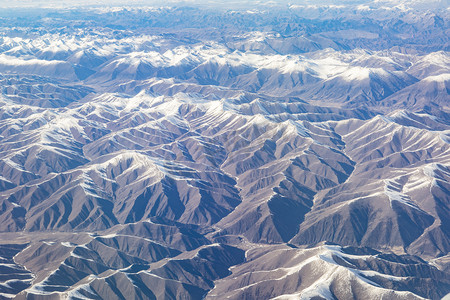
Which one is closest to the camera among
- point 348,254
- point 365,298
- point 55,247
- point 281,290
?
point 365,298

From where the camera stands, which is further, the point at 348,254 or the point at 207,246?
the point at 207,246

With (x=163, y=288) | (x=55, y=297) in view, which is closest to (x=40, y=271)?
(x=55, y=297)

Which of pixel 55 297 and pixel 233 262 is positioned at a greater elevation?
pixel 55 297

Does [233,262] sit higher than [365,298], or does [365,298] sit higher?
[365,298]

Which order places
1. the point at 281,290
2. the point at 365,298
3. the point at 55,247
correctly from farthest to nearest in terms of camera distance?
the point at 55,247 → the point at 281,290 → the point at 365,298

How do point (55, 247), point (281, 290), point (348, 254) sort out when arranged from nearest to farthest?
point (281, 290) < point (348, 254) < point (55, 247)

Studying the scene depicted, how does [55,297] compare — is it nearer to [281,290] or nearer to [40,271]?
[40,271]

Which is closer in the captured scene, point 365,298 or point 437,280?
point 365,298

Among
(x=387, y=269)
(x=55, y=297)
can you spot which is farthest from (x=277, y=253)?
(x=55, y=297)

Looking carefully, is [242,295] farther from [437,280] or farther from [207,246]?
[437,280]
